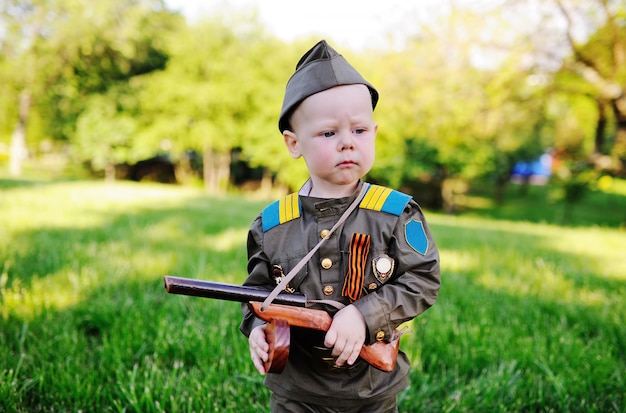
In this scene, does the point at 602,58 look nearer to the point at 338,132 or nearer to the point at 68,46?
the point at 338,132

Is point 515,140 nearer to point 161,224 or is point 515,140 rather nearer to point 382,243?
point 161,224

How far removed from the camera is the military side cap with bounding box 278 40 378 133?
1.66m

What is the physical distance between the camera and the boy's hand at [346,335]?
1.51 m

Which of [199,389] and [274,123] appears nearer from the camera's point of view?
[199,389]

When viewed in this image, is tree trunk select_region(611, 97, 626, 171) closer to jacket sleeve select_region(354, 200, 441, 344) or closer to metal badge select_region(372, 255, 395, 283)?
jacket sleeve select_region(354, 200, 441, 344)

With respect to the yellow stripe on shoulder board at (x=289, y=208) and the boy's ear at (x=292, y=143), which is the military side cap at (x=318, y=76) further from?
the yellow stripe on shoulder board at (x=289, y=208)

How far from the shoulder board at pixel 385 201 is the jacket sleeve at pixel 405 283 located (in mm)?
42

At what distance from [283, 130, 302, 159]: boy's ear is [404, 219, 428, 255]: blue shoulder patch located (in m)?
0.52

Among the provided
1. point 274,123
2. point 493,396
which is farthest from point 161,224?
point 274,123

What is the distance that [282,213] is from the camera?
1817 millimetres

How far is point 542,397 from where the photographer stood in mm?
2469

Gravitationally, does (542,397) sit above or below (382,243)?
below

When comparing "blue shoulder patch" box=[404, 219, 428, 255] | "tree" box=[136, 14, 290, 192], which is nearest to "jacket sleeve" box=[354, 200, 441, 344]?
"blue shoulder patch" box=[404, 219, 428, 255]

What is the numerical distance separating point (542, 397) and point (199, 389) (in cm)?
185
